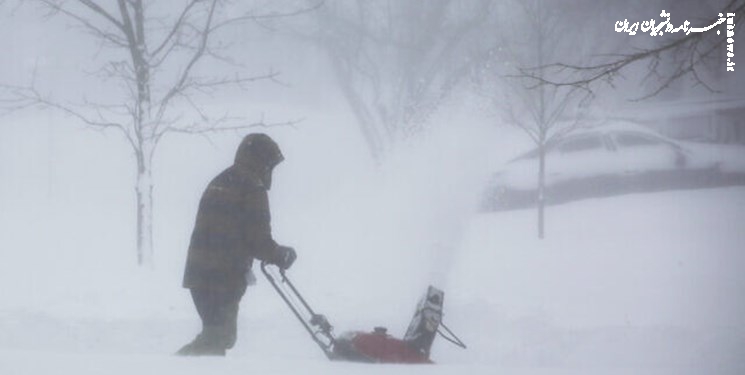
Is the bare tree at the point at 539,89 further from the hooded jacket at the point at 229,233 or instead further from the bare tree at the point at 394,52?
the hooded jacket at the point at 229,233

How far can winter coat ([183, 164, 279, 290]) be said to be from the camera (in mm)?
4457

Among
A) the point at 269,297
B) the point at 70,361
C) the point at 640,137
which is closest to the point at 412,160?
the point at 640,137

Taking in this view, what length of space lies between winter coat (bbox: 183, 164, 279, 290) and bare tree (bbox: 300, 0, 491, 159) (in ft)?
29.4

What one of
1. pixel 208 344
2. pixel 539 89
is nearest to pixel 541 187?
pixel 539 89

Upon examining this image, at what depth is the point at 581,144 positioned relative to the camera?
35.9ft

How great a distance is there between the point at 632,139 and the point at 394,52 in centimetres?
465

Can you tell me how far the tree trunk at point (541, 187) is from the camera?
10.4m

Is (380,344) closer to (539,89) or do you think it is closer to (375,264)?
(375,264)

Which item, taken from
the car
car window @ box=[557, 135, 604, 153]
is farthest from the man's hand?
car window @ box=[557, 135, 604, 153]

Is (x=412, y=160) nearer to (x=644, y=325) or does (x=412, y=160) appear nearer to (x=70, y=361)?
(x=644, y=325)

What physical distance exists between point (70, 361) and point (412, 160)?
30.9 ft

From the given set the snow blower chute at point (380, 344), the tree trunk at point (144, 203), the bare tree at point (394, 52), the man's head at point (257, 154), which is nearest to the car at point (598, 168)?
the bare tree at point (394, 52)

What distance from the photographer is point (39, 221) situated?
11.4m

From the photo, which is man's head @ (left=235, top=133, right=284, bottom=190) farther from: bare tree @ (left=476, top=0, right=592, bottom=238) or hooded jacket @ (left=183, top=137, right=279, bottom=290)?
bare tree @ (left=476, top=0, right=592, bottom=238)
